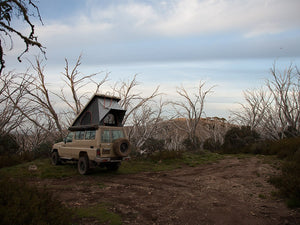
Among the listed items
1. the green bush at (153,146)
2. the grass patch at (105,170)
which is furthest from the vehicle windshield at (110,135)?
the green bush at (153,146)

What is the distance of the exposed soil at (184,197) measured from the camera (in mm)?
4902

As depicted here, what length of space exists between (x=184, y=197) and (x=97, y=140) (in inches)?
175

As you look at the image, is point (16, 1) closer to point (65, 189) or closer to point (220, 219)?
point (65, 189)

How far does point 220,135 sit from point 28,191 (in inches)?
909

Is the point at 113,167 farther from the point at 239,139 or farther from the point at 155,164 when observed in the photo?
the point at 239,139

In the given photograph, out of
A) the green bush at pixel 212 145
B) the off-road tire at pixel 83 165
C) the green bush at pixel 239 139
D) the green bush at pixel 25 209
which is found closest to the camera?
the green bush at pixel 25 209

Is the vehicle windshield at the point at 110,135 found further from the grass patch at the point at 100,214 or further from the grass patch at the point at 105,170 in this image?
the grass patch at the point at 100,214

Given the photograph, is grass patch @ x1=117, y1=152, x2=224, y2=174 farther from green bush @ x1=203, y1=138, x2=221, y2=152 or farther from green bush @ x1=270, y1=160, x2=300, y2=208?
green bush @ x1=203, y1=138, x2=221, y2=152

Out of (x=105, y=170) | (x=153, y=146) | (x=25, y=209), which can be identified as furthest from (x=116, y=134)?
(x=153, y=146)

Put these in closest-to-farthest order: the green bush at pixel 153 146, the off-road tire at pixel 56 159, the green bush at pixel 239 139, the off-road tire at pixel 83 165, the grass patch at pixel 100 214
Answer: the grass patch at pixel 100 214
the off-road tire at pixel 83 165
the off-road tire at pixel 56 159
the green bush at pixel 153 146
the green bush at pixel 239 139

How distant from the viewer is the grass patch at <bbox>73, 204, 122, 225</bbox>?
462 centimetres

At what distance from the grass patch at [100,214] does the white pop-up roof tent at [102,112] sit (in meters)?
5.39

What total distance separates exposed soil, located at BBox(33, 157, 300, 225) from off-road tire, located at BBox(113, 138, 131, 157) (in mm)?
1011

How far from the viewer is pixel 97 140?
9289mm
